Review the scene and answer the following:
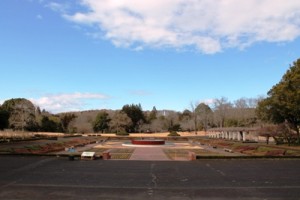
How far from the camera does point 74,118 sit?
120250 millimetres

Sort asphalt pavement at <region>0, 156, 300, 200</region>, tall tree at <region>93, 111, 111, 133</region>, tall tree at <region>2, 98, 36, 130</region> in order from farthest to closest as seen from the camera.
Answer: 1. tall tree at <region>93, 111, 111, 133</region>
2. tall tree at <region>2, 98, 36, 130</region>
3. asphalt pavement at <region>0, 156, 300, 200</region>

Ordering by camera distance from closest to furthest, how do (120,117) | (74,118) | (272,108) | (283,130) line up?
(283,130)
(272,108)
(120,117)
(74,118)

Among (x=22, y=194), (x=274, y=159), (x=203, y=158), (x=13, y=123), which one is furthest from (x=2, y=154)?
(x=13, y=123)

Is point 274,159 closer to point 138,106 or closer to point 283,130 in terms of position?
point 283,130

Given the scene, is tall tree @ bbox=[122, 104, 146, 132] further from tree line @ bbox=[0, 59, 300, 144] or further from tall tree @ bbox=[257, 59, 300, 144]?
tall tree @ bbox=[257, 59, 300, 144]

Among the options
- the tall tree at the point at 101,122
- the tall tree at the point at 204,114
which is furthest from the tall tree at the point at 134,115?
the tall tree at the point at 204,114

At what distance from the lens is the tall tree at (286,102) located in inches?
1833

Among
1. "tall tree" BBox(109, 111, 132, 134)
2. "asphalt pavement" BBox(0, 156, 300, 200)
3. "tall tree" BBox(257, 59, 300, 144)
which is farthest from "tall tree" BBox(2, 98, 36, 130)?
"asphalt pavement" BBox(0, 156, 300, 200)

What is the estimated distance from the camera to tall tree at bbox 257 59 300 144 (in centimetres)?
4656

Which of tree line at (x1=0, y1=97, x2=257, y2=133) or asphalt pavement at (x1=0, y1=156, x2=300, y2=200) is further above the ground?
tree line at (x1=0, y1=97, x2=257, y2=133)

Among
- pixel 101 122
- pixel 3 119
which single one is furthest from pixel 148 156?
pixel 101 122

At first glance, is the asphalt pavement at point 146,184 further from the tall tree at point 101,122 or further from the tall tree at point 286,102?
the tall tree at point 101,122

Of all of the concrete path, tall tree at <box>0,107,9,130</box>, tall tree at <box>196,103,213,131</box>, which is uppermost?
tall tree at <box>196,103,213,131</box>

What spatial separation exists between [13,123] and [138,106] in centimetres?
4801
